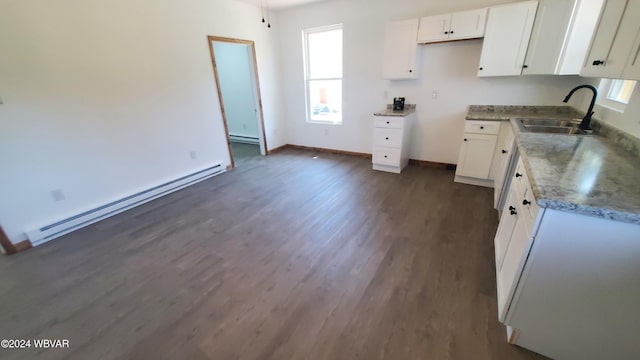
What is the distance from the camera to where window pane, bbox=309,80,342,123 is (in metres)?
4.91

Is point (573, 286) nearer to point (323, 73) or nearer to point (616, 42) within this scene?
point (616, 42)

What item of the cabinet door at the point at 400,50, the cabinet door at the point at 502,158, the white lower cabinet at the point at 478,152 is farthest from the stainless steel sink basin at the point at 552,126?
the cabinet door at the point at 400,50

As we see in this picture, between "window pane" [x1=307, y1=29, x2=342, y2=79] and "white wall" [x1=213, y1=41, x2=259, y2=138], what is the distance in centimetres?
153

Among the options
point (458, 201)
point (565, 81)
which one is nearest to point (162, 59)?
point (458, 201)

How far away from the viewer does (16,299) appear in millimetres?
1932

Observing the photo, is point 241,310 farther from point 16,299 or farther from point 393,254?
point 16,299

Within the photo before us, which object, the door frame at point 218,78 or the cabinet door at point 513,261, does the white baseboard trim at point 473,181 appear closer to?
the cabinet door at point 513,261

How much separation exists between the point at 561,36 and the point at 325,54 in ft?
10.9

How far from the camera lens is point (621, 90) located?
7.36 feet

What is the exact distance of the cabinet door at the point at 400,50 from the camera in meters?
3.60

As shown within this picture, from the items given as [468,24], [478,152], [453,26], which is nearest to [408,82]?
[453,26]

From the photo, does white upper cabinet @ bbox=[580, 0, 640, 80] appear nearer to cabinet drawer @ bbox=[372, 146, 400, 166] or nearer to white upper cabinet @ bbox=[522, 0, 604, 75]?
white upper cabinet @ bbox=[522, 0, 604, 75]

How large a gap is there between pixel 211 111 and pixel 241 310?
3.27m

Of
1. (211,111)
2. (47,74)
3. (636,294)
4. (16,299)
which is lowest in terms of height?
(16,299)
